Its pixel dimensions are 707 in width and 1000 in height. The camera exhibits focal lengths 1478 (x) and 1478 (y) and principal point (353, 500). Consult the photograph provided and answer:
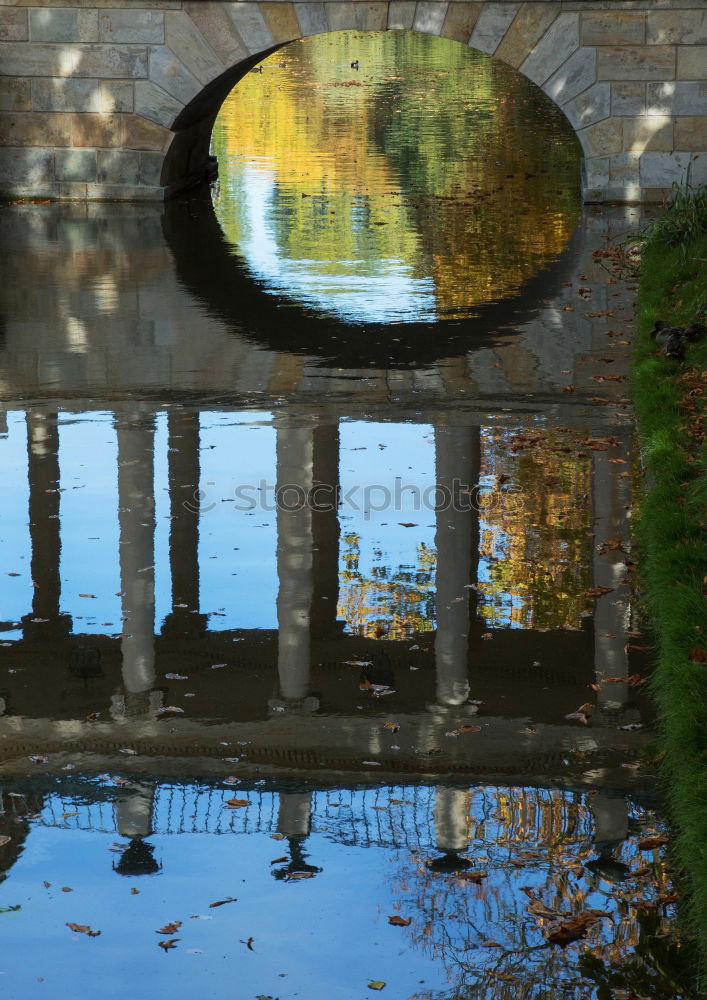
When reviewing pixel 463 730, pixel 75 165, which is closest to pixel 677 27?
pixel 75 165

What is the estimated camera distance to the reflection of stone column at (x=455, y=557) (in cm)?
581

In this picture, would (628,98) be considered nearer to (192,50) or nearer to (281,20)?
(281,20)

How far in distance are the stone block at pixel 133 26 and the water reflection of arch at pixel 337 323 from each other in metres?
3.90

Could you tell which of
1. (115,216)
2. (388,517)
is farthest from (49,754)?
(115,216)

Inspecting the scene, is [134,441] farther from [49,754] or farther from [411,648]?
[49,754]

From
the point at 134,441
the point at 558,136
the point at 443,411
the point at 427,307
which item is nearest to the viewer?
the point at 134,441

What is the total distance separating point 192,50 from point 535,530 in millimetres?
12108

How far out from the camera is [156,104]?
17812 millimetres

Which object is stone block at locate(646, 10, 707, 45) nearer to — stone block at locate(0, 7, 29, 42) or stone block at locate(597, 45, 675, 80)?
stone block at locate(597, 45, 675, 80)

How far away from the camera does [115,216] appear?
17625mm

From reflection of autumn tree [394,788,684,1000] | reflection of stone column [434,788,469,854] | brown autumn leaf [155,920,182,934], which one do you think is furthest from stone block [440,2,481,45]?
brown autumn leaf [155,920,182,934]

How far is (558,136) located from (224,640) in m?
22.6

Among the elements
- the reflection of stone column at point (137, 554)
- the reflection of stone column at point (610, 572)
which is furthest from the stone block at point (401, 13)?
the reflection of stone column at point (610, 572)

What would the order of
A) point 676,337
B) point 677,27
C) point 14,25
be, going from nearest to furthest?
1. point 676,337
2. point 677,27
3. point 14,25
